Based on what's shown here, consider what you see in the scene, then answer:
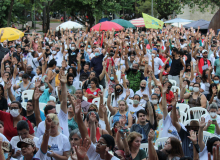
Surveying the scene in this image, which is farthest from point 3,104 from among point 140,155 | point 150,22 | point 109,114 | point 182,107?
point 150,22

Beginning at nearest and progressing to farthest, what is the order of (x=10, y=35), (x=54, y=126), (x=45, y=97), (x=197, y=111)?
(x=54, y=126) → (x=197, y=111) → (x=45, y=97) → (x=10, y=35)

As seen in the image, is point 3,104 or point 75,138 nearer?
point 75,138

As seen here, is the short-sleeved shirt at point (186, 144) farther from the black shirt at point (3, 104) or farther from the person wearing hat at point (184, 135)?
the black shirt at point (3, 104)

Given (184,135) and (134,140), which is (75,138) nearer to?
(134,140)

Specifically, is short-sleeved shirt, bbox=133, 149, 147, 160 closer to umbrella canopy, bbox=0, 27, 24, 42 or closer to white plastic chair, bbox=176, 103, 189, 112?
white plastic chair, bbox=176, 103, 189, 112

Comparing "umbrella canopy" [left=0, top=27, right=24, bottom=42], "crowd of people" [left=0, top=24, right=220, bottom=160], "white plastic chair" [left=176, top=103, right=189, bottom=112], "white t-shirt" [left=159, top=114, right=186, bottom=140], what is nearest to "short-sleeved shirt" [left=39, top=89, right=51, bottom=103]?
"crowd of people" [left=0, top=24, right=220, bottom=160]

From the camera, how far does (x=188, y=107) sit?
7.40m

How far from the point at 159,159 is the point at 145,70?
5.18 m

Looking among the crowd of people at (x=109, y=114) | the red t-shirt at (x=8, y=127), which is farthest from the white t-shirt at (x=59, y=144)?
the red t-shirt at (x=8, y=127)

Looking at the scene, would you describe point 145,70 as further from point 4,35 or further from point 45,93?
point 4,35

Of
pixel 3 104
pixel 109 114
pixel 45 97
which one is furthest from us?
pixel 45 97

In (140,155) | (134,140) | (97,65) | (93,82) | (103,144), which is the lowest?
(140,155)

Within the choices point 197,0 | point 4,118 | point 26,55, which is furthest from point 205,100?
point 197,0

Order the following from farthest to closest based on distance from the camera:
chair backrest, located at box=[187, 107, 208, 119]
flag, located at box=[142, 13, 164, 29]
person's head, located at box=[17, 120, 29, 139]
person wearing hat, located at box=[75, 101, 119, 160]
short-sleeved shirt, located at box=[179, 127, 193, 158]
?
flag, located at box=[142, 13, 164, 29] < chair backrest, located at box=[187, 107, 208, 119] < short-sleeved shirt, located at box=[179, 127, 193, 158] < person's head, located at box=[17, 120, 29, 139] < person wearing hat, located at box=[75, 101, 119, 160]
